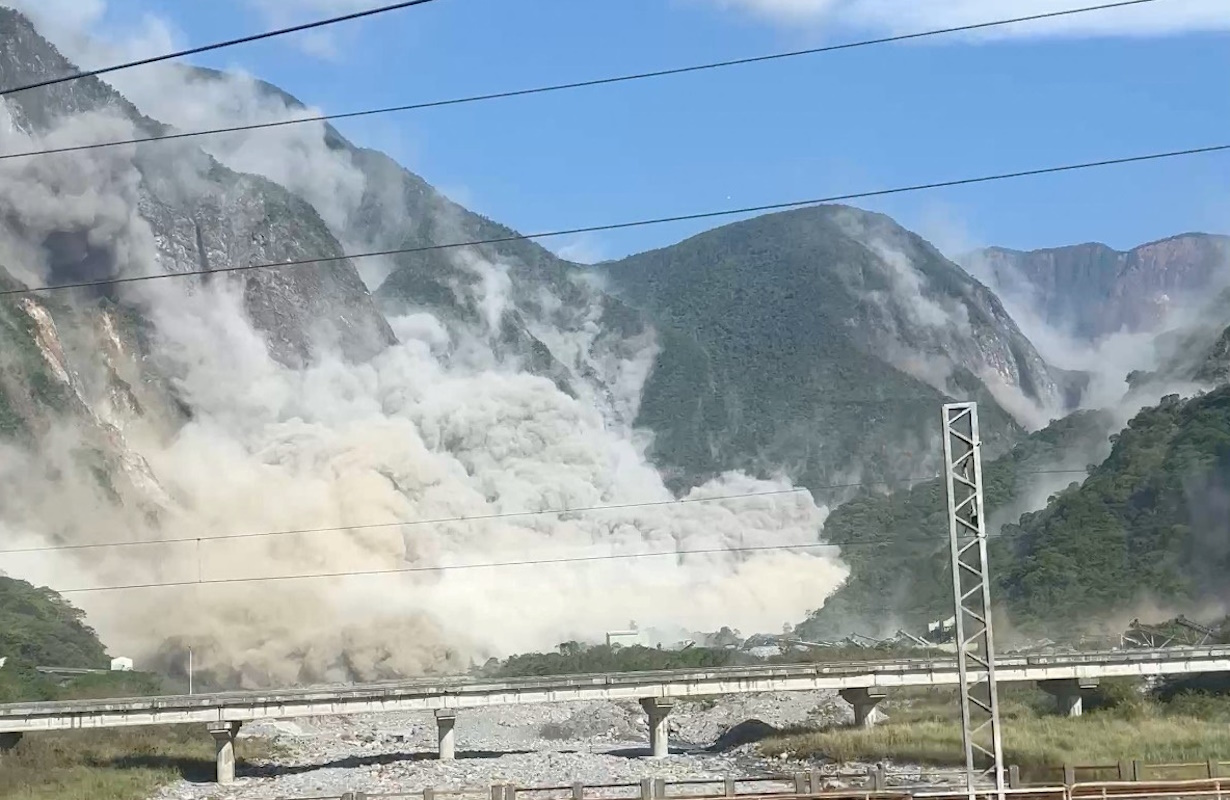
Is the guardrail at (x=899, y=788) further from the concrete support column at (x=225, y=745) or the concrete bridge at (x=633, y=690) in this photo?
the concrete support column at (x=225, y=745)

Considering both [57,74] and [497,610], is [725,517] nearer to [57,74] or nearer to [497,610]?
[497,610]

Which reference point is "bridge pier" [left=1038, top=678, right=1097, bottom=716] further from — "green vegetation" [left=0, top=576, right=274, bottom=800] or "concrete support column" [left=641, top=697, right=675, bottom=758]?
"green vegetation" [left=0, top=576, right=274, bottom=800]

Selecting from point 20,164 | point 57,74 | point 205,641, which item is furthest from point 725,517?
point 57,74

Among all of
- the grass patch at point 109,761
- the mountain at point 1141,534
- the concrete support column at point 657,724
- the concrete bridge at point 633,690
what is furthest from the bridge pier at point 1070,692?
the grass patch at point 109,761

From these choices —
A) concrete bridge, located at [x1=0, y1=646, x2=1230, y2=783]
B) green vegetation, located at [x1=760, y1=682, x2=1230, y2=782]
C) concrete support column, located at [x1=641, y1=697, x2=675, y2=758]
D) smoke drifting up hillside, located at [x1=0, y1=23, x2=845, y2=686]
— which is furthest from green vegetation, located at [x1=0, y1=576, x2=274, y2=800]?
green vegetation, located at [x1=760, y1=682, x2=1230, y2=782]

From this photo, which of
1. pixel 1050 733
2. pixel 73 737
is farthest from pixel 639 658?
pixel 1050 733

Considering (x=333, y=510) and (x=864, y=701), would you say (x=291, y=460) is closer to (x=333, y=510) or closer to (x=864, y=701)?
(x=333, y=510)
